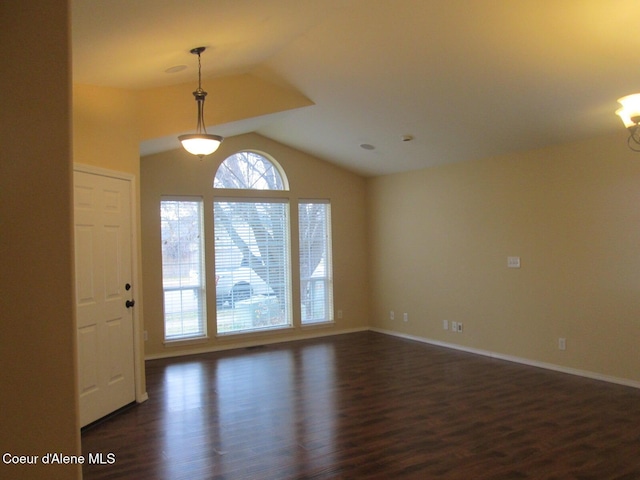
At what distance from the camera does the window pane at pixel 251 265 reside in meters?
7.10

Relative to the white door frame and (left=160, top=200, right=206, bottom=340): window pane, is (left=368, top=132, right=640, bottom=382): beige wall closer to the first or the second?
(left=160, top=200, right=206, bottom=340): window pane

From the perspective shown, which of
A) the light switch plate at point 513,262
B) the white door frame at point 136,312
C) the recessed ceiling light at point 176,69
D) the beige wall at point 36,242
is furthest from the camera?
the light switch plate at point 513,262

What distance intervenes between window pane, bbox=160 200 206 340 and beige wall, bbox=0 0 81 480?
4.85 metres

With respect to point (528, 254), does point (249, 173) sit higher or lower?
higher

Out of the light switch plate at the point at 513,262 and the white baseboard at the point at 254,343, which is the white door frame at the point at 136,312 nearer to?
the white baseboard at the point at 254,343

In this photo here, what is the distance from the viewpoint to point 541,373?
17.6ft

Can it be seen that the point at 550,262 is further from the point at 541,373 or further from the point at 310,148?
the point at 310,148

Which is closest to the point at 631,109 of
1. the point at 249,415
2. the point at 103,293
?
the point at 249,415

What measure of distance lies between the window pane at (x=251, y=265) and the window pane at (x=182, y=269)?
272mm

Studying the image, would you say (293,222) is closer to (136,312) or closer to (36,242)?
(136,312)

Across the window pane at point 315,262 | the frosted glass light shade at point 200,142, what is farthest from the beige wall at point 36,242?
the window pane at point 315,262

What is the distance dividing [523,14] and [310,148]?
432cm

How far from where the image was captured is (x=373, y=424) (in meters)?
3.94

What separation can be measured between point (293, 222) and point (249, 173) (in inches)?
39.8
